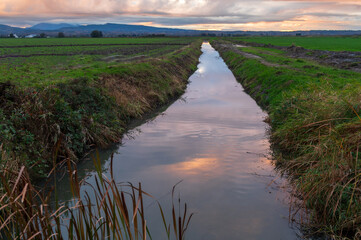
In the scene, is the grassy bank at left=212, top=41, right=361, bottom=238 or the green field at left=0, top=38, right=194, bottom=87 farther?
the green field at left=0, top=38, right=194, bottom=87

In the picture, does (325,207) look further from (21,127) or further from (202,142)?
(21,127)

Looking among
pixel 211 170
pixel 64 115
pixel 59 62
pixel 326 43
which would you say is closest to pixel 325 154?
pixel 211 170

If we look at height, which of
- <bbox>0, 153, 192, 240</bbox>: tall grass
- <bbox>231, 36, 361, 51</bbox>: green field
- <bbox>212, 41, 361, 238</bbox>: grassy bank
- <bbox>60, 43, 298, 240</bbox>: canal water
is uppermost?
<bbox>231, 36, 361, 51</bbox>: green field

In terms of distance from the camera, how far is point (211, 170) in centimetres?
877

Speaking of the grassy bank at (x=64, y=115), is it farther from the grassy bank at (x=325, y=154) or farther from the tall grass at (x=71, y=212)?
the grassy bank at (x=325, y=154)

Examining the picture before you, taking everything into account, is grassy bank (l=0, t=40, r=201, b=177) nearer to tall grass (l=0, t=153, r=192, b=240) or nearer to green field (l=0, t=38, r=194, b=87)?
green field (l=0, t=38, r=194, b=87)

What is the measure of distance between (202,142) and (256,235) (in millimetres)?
5619

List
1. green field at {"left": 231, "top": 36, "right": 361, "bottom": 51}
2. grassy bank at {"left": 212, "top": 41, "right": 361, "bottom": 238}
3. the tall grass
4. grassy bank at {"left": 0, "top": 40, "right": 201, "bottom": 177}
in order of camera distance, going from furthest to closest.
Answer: green field at {"left": 231, "top": 36, "right": 361, "bottom": 51} < grassy bank at {"left": 0, "top": 40, "right": 201, "bottom": 177} < grassy bank at {"left": 212, "top": 41, "right": 361, "bottom": 238} < the tall grass

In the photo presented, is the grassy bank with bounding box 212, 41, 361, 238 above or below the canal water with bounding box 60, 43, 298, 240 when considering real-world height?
above

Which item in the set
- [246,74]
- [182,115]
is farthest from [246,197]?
[246,74]

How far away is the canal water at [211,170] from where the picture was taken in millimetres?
6184

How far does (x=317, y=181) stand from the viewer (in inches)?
238

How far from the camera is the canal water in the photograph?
6.18 meters

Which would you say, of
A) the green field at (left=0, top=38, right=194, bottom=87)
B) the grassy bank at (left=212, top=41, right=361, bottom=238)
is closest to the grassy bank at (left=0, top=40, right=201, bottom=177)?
the green field at (left=0, top=38, right=194, bottom=87)
